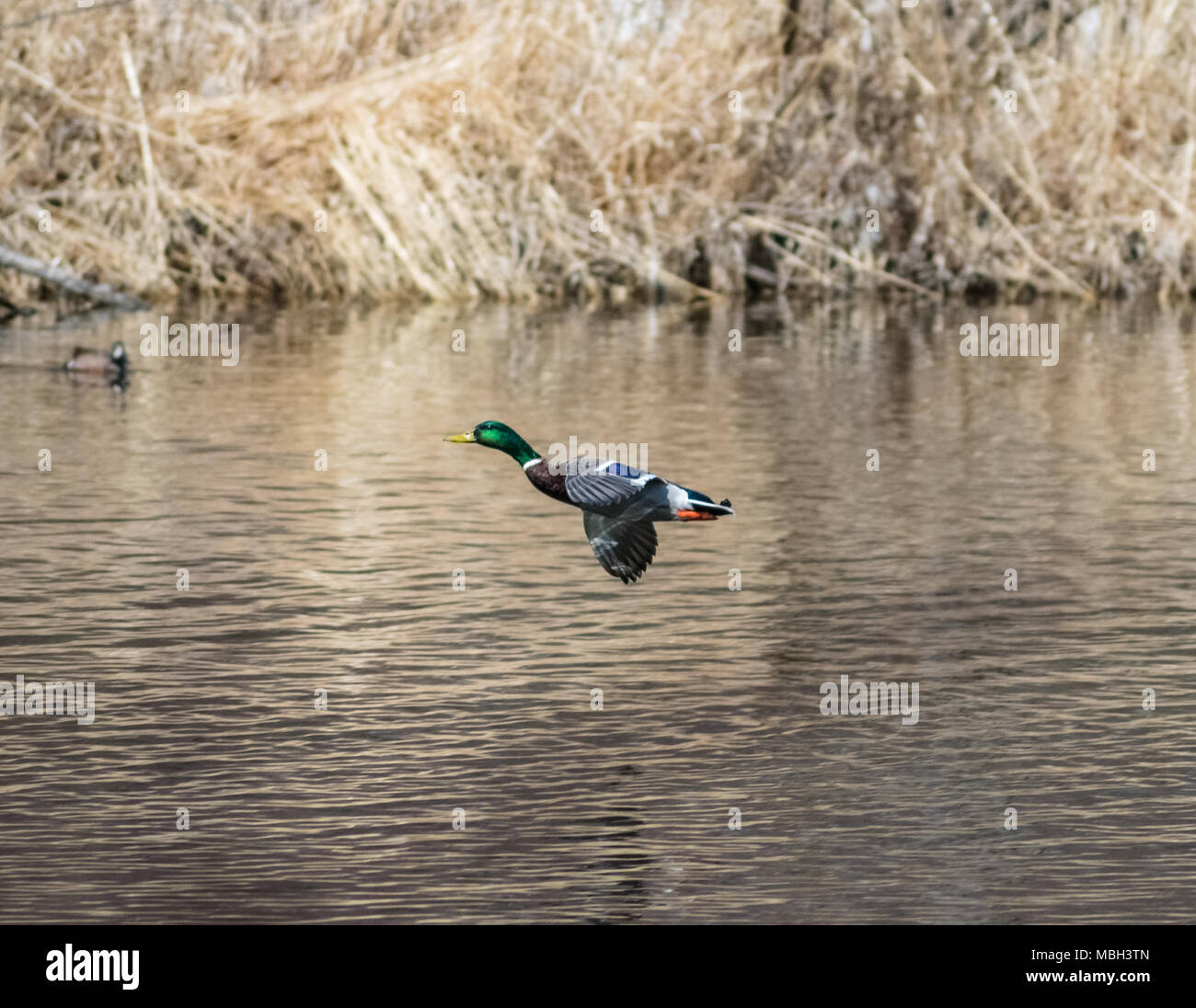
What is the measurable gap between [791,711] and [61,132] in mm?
29194

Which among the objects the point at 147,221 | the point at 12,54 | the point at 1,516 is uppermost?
the point at 12,54

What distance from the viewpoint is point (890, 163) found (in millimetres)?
40812

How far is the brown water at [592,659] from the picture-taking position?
1062 cm

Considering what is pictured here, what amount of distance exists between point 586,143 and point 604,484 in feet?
94.2

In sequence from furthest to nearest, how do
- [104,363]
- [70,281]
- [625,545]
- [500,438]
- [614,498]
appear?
1. [70,281]
2. [104,363]
3. [625,545]
4. [500,438]
5. [614,498]

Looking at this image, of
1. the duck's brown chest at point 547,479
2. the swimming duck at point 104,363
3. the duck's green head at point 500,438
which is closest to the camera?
the duck's brown chest at point 547,479

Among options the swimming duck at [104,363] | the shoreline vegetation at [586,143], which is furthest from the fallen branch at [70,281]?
the swimming duck at [104,363]

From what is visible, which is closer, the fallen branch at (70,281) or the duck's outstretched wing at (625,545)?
the duck's outstretched wing at (625,545)

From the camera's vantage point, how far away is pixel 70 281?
37906 millimetres

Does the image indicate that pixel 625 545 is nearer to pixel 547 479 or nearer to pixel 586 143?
pixel 547 479

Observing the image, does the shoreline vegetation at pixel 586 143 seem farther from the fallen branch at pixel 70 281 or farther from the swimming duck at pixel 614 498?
the swimming duck at pixel 614 498

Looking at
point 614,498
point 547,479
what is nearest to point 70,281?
point 547,479

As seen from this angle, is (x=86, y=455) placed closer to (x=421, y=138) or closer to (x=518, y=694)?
(x=518, y=694)
